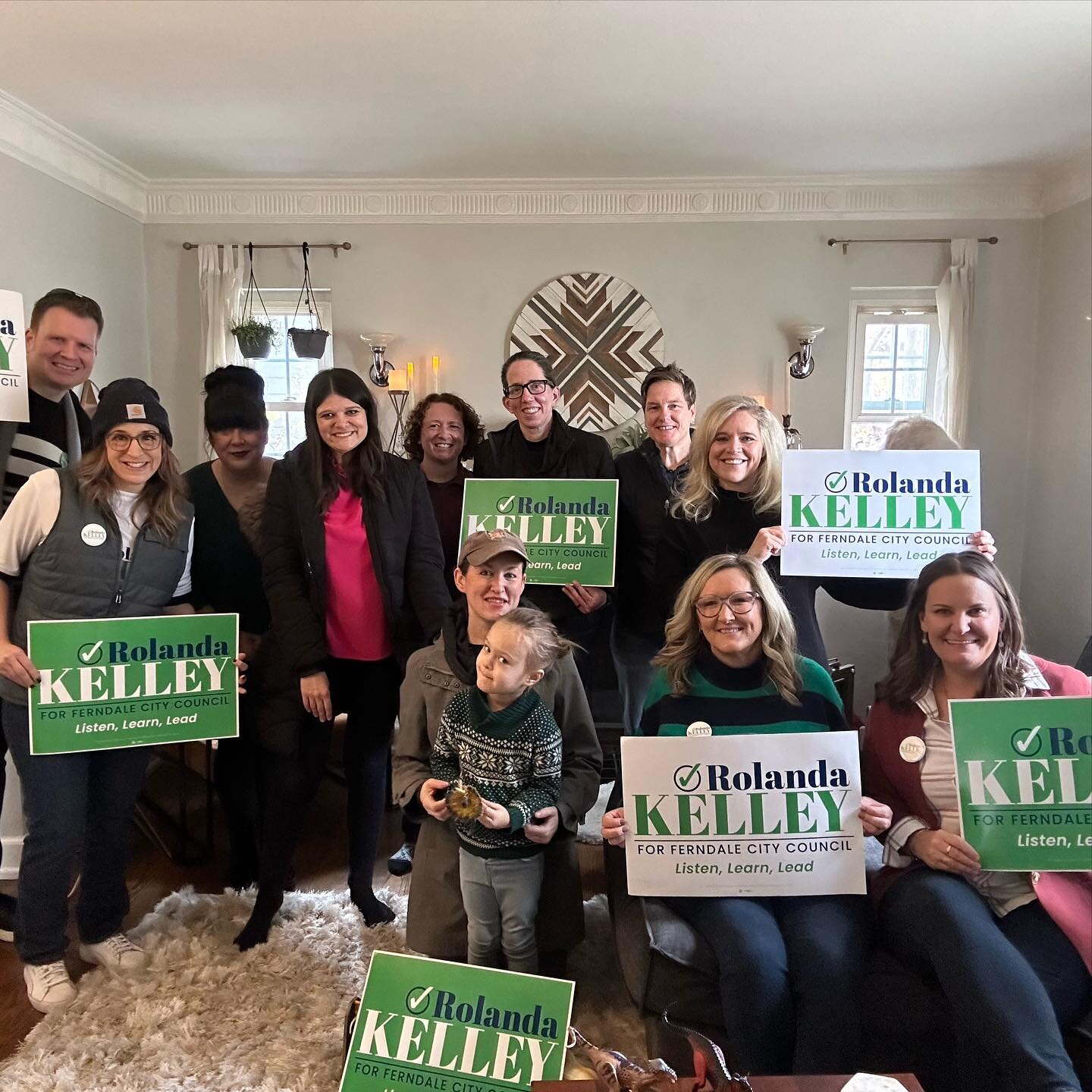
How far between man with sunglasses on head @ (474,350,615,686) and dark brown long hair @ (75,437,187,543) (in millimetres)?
849

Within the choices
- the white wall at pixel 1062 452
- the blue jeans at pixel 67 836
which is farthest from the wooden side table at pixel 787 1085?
the white wall at pixel 1062 452

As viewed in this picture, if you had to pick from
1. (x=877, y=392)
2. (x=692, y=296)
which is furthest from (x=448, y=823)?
(x=877, y=392)

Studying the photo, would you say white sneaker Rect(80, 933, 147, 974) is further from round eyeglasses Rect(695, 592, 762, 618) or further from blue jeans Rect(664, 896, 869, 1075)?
round eyeglasses Rect(695, 592, 762, 618)

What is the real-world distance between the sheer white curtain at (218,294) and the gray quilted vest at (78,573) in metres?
2.84

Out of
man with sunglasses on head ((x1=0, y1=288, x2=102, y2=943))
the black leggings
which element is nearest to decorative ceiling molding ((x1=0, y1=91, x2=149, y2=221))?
man with sunglasses on head ((x1=0, y1=288, x2=102, y2=943))

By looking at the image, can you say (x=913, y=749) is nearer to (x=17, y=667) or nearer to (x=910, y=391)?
(x=17, y=667)

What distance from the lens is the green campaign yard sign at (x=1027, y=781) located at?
1.47 meters

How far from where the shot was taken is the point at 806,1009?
142 centimetres

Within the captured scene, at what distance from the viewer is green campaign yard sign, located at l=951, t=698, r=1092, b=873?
1.47 metres

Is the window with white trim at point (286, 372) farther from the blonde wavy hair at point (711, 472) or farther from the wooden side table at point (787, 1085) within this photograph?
the wooden side table at point (787, 1085)

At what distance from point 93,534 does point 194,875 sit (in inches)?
52.3

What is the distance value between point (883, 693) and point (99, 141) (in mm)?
3973

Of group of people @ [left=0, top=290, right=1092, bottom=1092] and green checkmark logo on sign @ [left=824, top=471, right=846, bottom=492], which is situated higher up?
green checkmark logo on sign @ [left=824, top=471, right=846, bottom=492]

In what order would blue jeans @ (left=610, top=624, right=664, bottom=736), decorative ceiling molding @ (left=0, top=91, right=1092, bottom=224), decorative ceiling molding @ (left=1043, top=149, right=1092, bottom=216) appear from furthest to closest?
decorative ceiling molding @ (left=0, top=91, right=1092, bottom=224)
decorative ceiling molding @ (left=1043, top=149, right=1092, bottom=216)
blue jeans @ (left=610, top=624, right=664, bottom=736)
